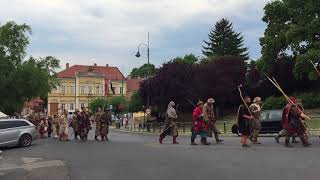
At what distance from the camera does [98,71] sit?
150750 millimetres

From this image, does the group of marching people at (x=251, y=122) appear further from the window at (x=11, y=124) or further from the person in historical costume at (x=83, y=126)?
the window at (x=11, y=124)

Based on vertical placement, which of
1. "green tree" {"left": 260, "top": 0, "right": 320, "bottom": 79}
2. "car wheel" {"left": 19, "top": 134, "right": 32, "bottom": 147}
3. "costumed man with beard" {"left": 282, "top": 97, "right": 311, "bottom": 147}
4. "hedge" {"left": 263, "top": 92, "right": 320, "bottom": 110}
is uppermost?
"green tree" {"left": 260, "top": 0, "right": 320, "bottom": 79}

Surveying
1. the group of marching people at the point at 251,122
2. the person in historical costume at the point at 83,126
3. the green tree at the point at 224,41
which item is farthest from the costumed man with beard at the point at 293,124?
the green tree at the point at 224,41

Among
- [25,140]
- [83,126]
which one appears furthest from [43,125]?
[25,140]

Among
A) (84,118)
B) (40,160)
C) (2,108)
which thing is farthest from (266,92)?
(40,160)

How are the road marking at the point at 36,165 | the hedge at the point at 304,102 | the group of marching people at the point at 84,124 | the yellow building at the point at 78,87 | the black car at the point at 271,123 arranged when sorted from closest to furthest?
the road marking at the point at 36,165
the group of marching people at the point at 84,124
the black car at the point at 271,123
the hedge at the point at 304,102
the yellow building at the point at 78,87

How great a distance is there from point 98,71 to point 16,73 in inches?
3375

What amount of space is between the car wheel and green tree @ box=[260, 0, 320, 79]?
31.4m

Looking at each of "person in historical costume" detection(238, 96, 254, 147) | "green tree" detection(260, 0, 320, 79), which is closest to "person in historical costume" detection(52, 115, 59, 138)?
"person in historical costume" detection(238, 96, 254, 147)

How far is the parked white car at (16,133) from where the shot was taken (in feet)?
95.5

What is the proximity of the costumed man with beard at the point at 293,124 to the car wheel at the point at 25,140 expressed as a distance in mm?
13711

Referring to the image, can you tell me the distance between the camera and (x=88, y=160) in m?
18.2

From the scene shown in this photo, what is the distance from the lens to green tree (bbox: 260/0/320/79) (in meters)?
57.8

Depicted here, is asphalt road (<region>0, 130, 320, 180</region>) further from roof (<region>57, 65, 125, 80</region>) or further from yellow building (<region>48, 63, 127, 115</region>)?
roof (<region>57, 65, 125, 80</region>)
